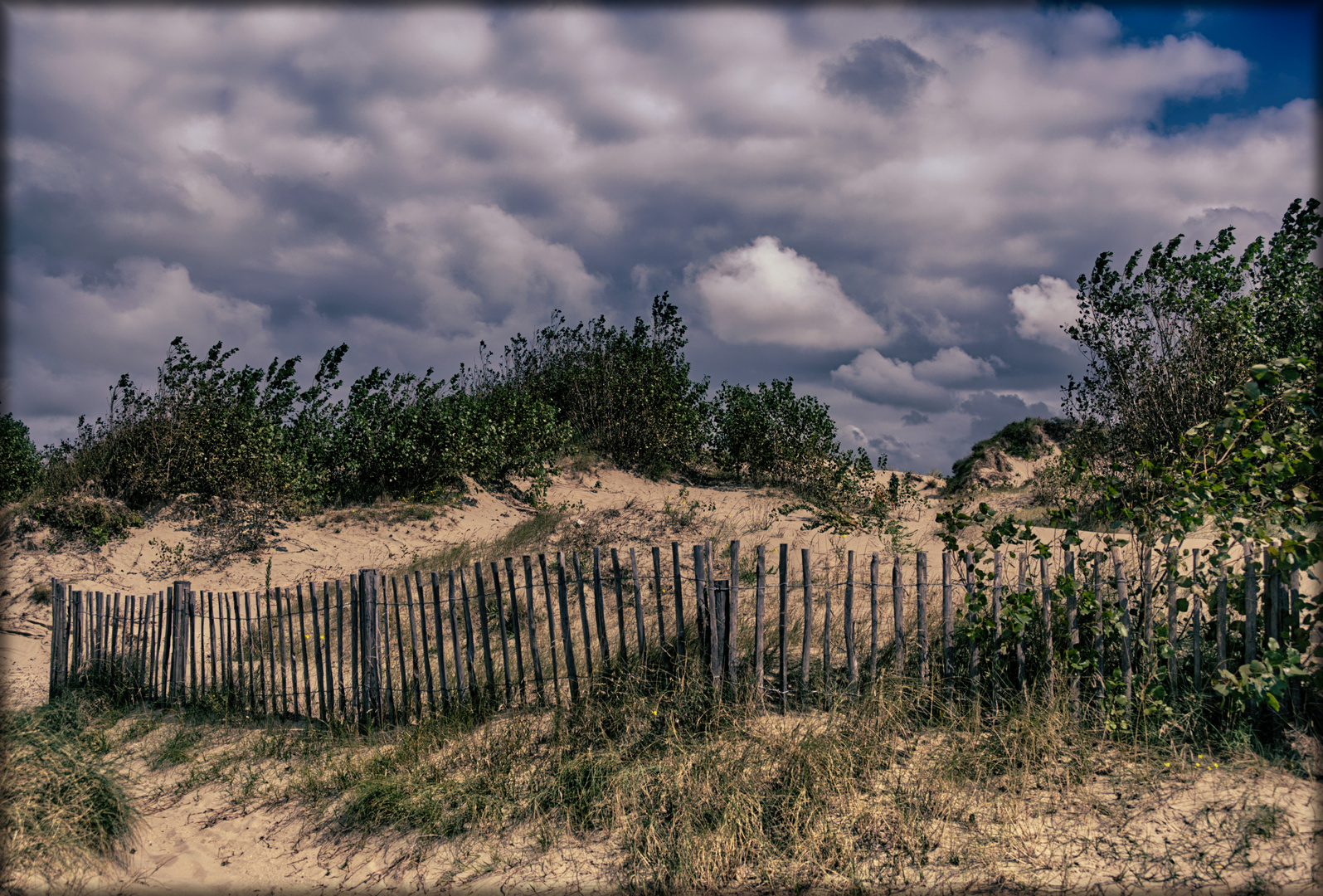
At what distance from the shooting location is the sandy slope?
442 cm

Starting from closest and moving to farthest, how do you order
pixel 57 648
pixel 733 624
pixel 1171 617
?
pixel 1171 617 → pixel 733 624 → pixel 57 648

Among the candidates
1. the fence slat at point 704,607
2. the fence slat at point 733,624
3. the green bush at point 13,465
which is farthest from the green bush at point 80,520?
the fence slat at point 733,624

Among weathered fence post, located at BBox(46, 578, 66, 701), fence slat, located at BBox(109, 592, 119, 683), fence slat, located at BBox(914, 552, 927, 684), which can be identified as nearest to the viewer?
fence slat, located at BBox(914, 552, 927, 684)

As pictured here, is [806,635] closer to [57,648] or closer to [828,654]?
[828,654]

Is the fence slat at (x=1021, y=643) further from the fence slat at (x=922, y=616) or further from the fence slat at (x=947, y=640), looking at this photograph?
the fence slat at (x=922, y=616)

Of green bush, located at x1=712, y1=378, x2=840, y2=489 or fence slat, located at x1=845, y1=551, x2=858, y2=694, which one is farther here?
green bush, located at x1=712, y1=378, x2=840, y2=489

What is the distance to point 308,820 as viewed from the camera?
5.33 metres

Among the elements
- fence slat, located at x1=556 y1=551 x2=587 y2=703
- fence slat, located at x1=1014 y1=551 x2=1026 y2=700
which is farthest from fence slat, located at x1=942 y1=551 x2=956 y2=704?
fence slat, located at x1=556 y1=551 x2=587 y2=703

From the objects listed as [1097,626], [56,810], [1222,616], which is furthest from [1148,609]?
[56,810]

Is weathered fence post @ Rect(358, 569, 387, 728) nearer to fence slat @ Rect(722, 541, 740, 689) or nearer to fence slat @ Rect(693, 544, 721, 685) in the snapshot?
fence slat @ Rect(693, 544, 721, 685)

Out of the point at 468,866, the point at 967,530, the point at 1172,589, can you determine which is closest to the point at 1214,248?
the point at 967,530

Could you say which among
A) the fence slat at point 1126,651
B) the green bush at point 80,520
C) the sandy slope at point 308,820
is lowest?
the sandy slope at point 308,820

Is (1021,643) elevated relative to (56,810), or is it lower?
elevated

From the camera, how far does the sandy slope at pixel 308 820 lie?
14.5ft
